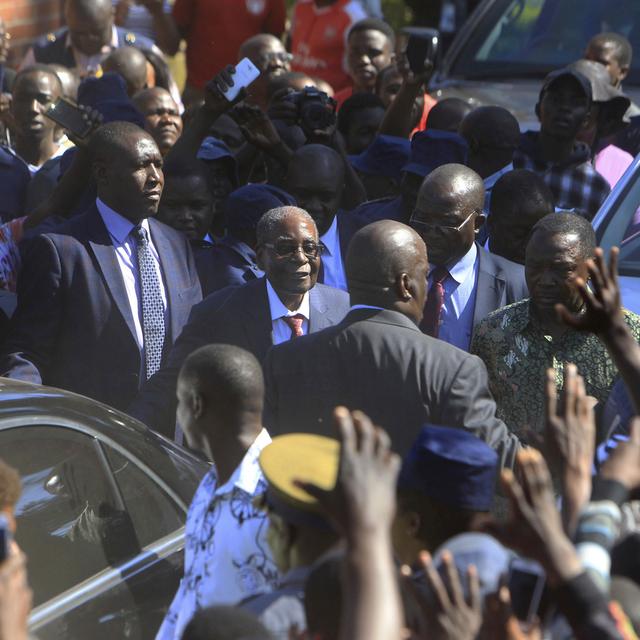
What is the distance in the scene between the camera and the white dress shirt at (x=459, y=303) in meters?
5.79

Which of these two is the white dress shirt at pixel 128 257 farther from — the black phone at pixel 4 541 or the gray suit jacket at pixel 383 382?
the black phone at pixel 4 541

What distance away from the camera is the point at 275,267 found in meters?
5.48

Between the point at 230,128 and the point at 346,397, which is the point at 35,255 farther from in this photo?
the point at 230,128

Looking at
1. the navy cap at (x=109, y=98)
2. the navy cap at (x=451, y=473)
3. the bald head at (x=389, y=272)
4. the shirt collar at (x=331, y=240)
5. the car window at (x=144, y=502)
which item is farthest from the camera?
Result: the navy cap at (x=109, y=98)

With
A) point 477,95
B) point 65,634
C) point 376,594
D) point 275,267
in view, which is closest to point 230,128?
point 477,95

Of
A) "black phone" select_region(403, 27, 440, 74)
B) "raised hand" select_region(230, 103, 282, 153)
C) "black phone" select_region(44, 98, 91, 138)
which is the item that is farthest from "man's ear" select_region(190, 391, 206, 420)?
"black phone" select_region(403, 27, 440, 74)

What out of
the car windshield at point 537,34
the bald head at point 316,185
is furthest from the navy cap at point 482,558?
the car windshield at point 537,34

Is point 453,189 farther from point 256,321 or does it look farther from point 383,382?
point 383,382

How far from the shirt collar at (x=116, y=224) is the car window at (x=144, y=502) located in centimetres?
184

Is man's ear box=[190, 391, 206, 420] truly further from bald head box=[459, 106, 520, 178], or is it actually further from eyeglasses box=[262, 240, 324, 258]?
bald head box=[459, 106, 520, 178]

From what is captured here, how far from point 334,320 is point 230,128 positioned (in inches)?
125

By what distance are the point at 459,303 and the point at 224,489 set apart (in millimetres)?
2373

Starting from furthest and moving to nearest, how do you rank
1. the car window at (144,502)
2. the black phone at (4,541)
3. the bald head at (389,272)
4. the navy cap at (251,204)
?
the navy cap at (251,204) < the bald head at (389,272) < the car window at (144,502) < the black phone at (4,541)

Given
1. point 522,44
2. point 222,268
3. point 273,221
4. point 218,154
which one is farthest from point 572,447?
point 522,44
